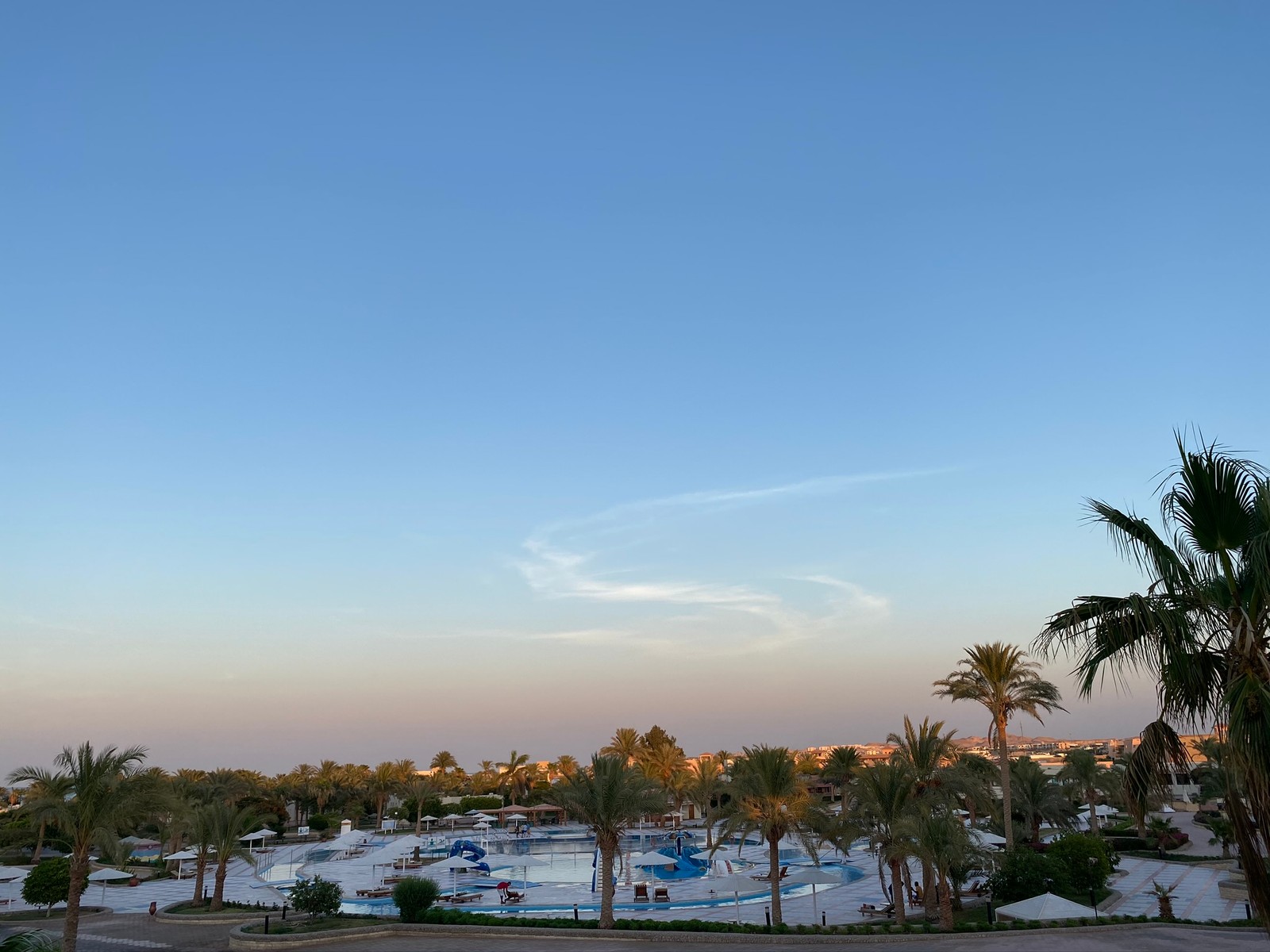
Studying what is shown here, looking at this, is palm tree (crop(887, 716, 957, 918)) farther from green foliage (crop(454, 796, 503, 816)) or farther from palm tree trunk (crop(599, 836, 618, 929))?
green foliage (crop(454, 796, 503, 816))

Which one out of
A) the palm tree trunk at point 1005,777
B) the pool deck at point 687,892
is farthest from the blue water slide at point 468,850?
the palm tree trunk at point 1005,777

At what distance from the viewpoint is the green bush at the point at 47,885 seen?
33250mm

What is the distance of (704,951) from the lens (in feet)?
73.5

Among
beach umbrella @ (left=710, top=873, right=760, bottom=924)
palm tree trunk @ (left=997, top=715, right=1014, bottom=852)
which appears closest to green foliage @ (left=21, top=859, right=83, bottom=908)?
beach umbrella @ (left=710, top=873, right=760, bottom=924)

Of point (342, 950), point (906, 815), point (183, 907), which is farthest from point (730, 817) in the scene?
point (183, 907)

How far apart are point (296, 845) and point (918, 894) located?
47.4 meters

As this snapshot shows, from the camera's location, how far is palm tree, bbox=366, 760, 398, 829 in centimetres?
7734

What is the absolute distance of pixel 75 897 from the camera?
2230 centimetres

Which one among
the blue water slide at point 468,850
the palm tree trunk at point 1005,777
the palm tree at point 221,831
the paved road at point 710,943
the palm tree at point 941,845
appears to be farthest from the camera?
the blue water slide at point 468,850

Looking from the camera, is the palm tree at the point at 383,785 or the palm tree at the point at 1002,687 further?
the palm tree at the point at 383,785

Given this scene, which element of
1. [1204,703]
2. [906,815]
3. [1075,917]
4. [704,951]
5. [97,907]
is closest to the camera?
[1204,703]

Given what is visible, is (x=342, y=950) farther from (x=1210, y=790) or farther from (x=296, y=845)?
(x=1210, y=790)

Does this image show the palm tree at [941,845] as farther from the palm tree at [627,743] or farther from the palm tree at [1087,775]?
the palm tree at [627,743]

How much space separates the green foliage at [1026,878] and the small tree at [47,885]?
33.4m
